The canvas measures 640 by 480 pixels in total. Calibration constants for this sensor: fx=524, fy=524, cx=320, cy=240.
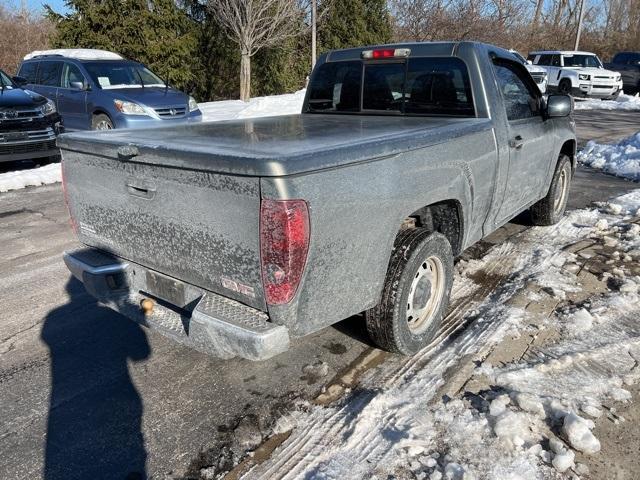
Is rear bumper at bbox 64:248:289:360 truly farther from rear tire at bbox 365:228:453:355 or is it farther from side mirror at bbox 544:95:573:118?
side mirror at bbox 544:95:573:118

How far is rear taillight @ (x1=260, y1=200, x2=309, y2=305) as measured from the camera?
226cm

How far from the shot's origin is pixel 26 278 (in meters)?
4.66

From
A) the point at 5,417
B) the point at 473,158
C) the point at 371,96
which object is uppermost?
the point at 371,96

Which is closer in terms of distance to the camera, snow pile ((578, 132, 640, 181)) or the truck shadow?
the truck shadow

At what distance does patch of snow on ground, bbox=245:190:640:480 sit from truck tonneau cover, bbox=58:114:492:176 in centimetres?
136

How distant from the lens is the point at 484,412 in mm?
2779

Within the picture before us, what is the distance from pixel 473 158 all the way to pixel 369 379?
5.32ft

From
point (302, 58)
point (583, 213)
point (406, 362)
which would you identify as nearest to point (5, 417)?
point (406, 362)

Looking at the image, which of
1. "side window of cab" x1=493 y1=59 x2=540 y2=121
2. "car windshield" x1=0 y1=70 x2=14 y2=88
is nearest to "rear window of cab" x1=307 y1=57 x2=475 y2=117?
"side window of cab" x1=493 y1=59 x2=540 y2=121

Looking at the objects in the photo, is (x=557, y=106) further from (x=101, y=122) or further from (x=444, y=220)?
(x=101, y=122)

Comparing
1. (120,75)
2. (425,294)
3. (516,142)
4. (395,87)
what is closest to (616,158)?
(516,142)

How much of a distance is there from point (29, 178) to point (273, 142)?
681 cm

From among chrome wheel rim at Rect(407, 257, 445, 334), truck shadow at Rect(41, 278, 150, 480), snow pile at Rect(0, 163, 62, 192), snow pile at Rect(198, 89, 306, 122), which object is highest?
snow pile at Rect(198, 89, 306, 122)

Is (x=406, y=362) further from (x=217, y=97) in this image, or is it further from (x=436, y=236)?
(x=217, y=97)
